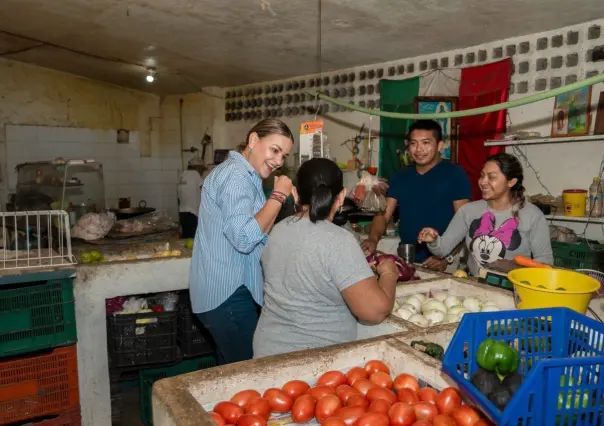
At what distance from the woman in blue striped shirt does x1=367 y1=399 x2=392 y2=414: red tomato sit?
2.98 feet

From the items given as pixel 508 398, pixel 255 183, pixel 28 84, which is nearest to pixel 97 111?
pixel 28 84

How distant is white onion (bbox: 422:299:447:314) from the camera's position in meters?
2.26

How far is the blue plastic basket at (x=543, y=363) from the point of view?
1011 millimetres

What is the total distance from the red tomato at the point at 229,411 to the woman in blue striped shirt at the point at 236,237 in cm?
81

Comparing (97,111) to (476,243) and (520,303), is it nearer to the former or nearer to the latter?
(476,243)

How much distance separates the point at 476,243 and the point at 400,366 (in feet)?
4.60

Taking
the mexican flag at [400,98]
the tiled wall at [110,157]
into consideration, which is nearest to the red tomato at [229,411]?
the mexican flag at [400,98]

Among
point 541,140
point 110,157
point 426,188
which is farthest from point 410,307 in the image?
point 110,157

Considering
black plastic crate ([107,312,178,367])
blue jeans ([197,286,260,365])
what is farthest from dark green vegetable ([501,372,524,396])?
black plastic crate ([107,312,178,367])

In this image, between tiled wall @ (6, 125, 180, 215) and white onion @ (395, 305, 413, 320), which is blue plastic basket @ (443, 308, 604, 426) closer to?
white onion @ (395, 305, 413, 320)

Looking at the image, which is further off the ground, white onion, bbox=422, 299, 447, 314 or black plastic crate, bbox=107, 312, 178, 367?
white onion, bbox=422, 299, 447, 314

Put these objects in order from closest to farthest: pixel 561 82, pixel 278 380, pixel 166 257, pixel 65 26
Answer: pixel 278 380
pixel 166 257
pixel 561 82
pixel 65 26

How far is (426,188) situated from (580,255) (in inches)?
60.2

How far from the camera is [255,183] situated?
7.52 ft
